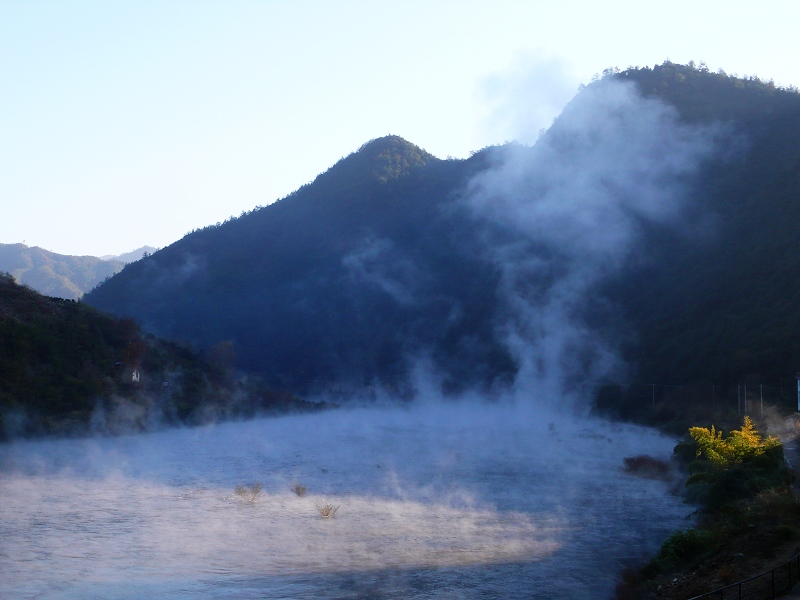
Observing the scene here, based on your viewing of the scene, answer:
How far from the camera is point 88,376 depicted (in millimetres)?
43969

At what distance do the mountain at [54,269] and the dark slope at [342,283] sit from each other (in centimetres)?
5278

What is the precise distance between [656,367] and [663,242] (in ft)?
64.2

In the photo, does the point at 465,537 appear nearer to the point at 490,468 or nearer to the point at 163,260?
the point at 490,468

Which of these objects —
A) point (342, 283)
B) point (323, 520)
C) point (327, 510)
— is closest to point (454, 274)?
point (342, 283)

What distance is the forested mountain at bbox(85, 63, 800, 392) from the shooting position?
51.6m

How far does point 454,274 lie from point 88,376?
47.7m

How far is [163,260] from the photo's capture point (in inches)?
4227

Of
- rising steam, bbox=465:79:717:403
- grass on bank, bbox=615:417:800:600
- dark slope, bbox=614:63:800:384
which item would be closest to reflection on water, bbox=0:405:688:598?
grass on bank, bbox=615:417:800:600

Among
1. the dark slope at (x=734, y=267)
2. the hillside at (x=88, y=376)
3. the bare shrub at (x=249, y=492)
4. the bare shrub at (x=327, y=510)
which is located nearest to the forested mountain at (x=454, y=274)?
the dark slope at (x=734, y=267)

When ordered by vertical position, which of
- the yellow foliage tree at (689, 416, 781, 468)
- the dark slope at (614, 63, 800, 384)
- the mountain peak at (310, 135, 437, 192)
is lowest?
the yellow foliage tree at (689, 416, 781, 468)

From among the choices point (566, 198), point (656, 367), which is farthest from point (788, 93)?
point (656, 367)

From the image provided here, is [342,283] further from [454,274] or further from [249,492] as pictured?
[249,492]

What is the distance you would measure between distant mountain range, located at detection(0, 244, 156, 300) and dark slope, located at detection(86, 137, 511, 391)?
5278 cm

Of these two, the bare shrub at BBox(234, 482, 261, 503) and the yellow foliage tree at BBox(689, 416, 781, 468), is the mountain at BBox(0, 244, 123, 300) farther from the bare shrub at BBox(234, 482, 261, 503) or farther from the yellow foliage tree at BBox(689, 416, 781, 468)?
the yellow foliage tree at BBox(689, 416, 781, 468)
